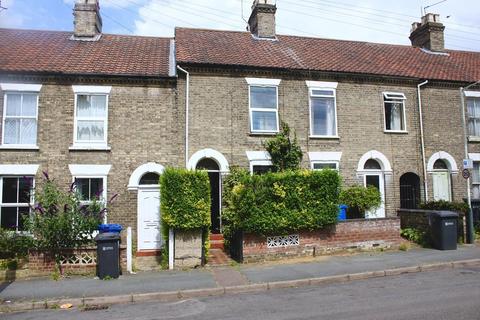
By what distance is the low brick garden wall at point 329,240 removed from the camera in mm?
12398

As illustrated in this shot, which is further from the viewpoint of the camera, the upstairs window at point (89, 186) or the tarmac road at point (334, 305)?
the upstairs window at point (89, 186)

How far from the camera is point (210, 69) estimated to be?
1534 centimetres

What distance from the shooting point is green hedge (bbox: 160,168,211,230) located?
38.8 ft

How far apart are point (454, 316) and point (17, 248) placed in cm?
1160

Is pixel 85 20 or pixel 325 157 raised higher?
pixel 85 20

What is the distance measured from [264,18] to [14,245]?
43.6 feet

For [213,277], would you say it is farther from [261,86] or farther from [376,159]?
[376,159]

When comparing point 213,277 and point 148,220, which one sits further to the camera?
point 148,220

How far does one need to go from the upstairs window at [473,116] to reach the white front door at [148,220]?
44.3ft

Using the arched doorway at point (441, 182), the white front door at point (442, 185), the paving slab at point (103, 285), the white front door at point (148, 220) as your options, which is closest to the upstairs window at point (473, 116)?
the arched doorway at point (441, 182)

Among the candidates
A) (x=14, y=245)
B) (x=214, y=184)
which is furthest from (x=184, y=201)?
(x=14, y=245)

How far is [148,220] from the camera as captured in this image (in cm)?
1437

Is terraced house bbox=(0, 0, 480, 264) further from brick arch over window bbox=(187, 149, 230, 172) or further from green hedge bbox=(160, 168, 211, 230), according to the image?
green hedge bbox=(160, 168, 211, 230)

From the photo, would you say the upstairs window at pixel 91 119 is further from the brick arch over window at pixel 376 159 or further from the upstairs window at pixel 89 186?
the brick arch over window at pixel 376 159
